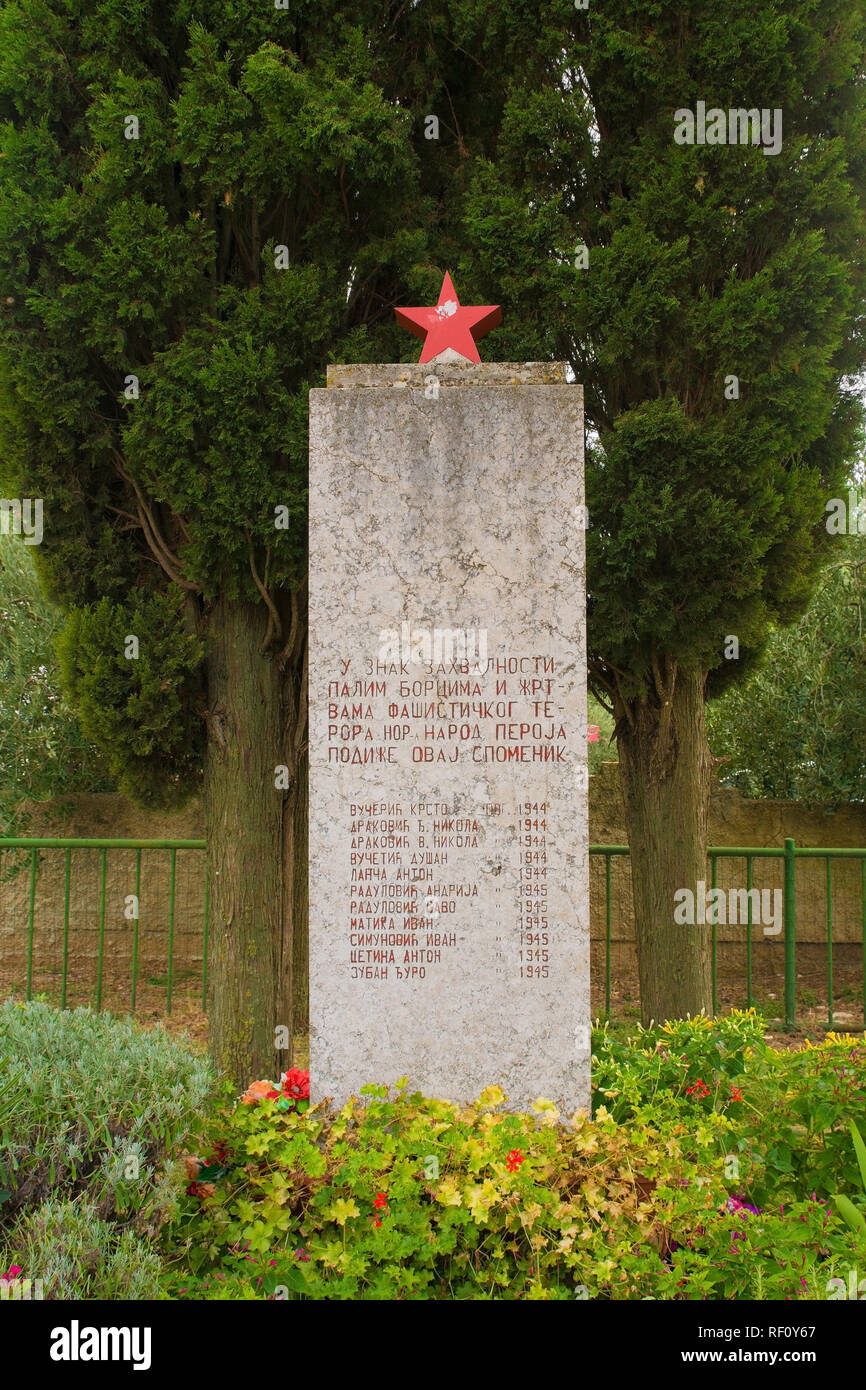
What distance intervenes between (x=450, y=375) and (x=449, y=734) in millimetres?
1227

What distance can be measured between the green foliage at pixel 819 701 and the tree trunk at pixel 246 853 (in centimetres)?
470

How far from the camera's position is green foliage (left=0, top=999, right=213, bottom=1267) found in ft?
7.56

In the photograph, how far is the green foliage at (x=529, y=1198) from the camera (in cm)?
252

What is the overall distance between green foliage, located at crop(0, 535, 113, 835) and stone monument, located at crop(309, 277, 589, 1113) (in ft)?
18.7

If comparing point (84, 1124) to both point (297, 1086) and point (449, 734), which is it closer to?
point (297, 1086)

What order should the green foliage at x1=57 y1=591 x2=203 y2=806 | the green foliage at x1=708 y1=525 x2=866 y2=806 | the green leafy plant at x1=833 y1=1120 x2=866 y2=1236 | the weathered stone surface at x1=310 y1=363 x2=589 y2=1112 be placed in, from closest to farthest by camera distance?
the green leafy plant at x1=833 y1=1120 x2=866 y2=1236
the weathered stone surface at x1=310 y1=363 x2=589 y2=1112
the green foliage at x1=57 y1=591 x2=203 y2=806
the green foliage at x1=708 y1=525 x2=866 y2=806

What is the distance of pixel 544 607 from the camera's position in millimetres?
3436

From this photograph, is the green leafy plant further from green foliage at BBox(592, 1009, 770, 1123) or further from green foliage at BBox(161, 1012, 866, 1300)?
green foliage at BBox(592, 1009, 770, 1123)

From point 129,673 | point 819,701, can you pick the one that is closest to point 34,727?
point 129,673

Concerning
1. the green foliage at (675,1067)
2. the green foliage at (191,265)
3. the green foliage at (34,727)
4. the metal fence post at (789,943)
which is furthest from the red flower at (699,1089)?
the green foliage at (34,727)

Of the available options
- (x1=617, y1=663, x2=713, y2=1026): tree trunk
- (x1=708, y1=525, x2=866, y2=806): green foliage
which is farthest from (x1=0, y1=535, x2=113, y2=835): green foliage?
(x1=708, y1=525, x2=866, y2=806): green foliage

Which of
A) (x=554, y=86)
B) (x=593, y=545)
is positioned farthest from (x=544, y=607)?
(x=554, y=86)

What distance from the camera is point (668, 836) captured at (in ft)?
16.6

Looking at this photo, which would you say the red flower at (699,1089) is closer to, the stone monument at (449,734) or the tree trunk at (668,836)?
the stone monument at (449,734)
